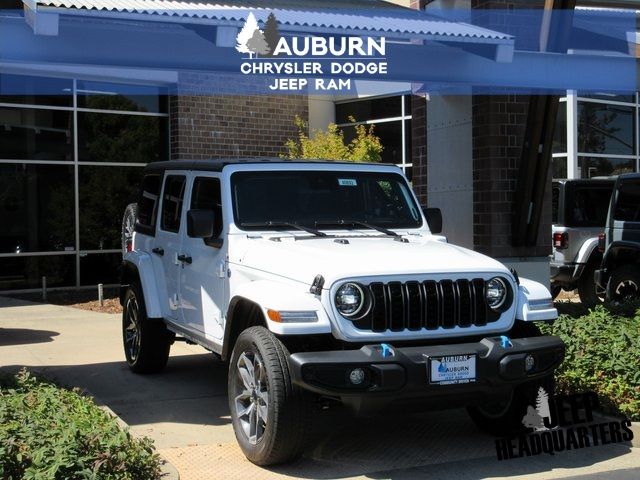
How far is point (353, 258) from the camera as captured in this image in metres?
5.66

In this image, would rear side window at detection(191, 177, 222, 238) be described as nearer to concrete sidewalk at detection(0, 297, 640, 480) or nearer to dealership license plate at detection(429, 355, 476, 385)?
concrete sidewalk at detection(0, 297, 640, 480)

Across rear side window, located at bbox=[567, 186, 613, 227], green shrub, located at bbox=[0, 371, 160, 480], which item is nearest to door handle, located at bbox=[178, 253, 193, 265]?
green shrub, located at bbox=[0, 371, 160, 480]

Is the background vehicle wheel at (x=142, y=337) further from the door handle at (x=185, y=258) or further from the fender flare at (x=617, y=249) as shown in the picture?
the fender flare at (x=617, y=249)

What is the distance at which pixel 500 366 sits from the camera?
5391mm

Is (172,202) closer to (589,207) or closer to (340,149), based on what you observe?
(589,207)

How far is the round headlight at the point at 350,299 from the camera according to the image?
540 centimetres

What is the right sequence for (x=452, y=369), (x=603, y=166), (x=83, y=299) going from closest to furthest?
1. (x=452, y=369)
2. (x=83, y=299)
3. (x=603, y=166)

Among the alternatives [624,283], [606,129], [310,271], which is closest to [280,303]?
[310,271]

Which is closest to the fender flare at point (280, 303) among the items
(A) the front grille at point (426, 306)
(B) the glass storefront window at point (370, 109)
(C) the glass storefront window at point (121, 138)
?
(A) the front grille at point (426, 306)

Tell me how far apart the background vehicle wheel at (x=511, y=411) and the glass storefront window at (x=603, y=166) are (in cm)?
1348

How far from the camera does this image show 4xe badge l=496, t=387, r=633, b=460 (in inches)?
239

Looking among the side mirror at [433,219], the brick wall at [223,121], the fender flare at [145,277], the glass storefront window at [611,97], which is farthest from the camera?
the glass storefront window at [611,97]

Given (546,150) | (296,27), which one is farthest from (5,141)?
(546,150)

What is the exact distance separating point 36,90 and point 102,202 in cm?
258
